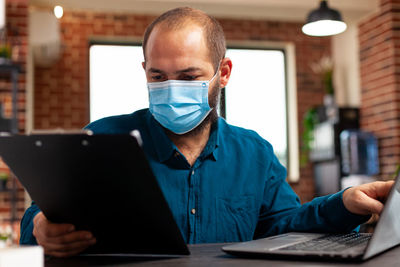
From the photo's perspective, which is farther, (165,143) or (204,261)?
(165,143)

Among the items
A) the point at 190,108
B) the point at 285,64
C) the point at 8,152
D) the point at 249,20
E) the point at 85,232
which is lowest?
the point at 85,232

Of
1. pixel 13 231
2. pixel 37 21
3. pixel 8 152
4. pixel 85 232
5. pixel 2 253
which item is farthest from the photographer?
pixel 37 21

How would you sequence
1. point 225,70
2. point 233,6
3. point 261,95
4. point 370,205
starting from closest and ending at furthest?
point 370,205 < point 225,70 < point 233,6 < point 261,95

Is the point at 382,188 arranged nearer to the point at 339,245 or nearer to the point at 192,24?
the point at 339,245

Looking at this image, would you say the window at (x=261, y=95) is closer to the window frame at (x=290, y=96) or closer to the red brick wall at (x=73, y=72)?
the window frame at (x=290, y=96)

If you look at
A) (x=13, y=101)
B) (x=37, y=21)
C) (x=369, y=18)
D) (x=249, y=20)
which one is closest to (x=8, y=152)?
(x=13, y=101)

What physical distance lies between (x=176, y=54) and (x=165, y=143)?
0.22 m

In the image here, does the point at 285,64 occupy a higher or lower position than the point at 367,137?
higher

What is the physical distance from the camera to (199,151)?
4.67 feet

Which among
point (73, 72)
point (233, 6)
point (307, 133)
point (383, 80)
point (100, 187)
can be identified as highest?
point (233, 6)

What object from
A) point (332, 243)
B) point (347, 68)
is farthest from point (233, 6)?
point (332, 243)

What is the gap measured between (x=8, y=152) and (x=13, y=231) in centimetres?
403

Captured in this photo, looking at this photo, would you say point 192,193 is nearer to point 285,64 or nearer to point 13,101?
point 13,101

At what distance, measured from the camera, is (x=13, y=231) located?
4555 millimetres
